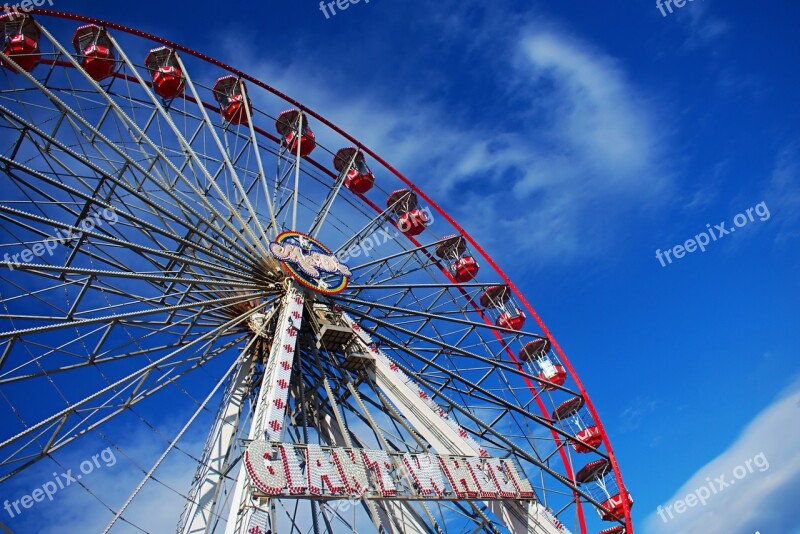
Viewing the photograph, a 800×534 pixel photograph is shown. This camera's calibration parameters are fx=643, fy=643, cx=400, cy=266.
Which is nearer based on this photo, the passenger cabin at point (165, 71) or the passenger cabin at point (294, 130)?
the passenger cabin at point (165, 71)

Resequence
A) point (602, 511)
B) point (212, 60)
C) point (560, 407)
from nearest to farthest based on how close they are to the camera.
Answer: point (602, 511), point (212, 60), point (560, 407)

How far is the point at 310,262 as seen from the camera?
14.9m

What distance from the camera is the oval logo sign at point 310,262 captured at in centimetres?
1434

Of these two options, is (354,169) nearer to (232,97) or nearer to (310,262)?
(232,97)

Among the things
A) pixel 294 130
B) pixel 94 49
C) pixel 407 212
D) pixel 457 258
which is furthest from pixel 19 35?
pixel 457 258

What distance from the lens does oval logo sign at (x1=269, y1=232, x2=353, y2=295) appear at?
1434 centimetres

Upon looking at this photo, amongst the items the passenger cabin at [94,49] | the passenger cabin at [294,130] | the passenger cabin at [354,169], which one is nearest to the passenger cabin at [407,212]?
the passenger cabin at [354,169]

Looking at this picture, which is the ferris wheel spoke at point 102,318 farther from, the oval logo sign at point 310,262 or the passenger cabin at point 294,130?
the passenger cabin at point 294,130

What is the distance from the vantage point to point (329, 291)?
14805mm

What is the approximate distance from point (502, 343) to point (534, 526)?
785 cm

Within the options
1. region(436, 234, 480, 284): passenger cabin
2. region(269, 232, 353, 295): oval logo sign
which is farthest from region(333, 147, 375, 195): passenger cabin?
region(269, 232, 353, 295): oval logo sign

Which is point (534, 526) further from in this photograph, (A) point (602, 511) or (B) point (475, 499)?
(A) point (602, 511)

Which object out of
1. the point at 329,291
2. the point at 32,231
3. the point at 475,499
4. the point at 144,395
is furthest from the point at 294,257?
A: the point at 475,499

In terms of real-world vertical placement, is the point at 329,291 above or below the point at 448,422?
above
